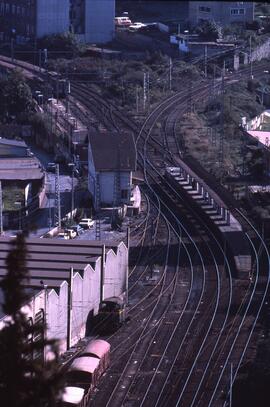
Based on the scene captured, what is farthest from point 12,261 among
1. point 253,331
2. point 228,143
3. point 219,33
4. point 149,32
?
point 149,32

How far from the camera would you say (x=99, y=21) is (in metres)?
15.9

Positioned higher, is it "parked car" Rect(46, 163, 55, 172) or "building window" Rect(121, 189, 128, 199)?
"building window" Rect(121, 189, 128, 199)

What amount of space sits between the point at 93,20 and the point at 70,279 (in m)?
11.0

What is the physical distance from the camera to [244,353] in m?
5.08

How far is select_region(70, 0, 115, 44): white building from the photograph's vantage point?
51.0ft

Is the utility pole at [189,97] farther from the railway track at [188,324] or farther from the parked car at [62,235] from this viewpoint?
the parked car at [62,235]

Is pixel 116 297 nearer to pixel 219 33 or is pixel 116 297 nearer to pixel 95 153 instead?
pixel 95 153

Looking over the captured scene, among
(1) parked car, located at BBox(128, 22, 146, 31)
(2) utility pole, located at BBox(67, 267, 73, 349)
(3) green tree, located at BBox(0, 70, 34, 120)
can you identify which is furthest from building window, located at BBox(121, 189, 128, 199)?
(1) parked car, located at BBox(128, 22, 146, 31)

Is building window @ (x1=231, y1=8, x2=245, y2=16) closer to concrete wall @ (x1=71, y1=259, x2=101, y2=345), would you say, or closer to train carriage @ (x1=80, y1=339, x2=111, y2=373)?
concrete wall @ (x1=71, y1=259, x2=101, y2=345)

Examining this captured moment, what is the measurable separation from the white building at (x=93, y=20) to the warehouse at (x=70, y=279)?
9837 millimetres

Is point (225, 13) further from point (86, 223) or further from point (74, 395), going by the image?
point (74, 395)

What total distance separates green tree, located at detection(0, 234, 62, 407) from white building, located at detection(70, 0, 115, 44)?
13951mm

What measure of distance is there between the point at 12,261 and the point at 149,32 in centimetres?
1529

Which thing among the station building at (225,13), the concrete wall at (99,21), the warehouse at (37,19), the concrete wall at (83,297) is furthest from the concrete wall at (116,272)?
the station building at (225,13)
